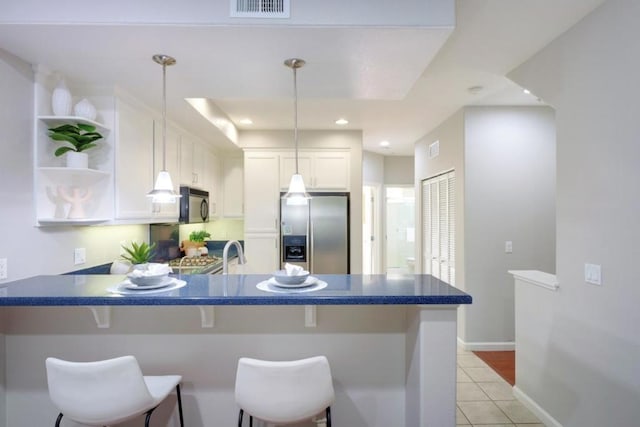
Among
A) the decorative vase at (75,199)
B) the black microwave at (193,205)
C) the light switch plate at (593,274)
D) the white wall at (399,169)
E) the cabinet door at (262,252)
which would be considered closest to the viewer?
the light switch plate at (593,274)

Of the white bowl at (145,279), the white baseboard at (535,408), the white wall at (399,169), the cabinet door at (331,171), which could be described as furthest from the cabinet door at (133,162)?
the white wall at (399,169)

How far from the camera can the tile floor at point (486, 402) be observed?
95.0 inches

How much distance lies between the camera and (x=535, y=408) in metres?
2.47

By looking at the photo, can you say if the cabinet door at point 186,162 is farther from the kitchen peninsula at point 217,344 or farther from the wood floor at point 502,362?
the wood floor at point 502,362

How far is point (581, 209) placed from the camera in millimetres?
2049

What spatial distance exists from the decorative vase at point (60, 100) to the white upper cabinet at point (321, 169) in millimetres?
2517

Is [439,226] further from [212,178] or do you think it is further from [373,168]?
[212,178]

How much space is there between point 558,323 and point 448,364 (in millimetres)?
1233

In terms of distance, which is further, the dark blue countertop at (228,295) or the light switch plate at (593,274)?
the light switch plate at (593,274)

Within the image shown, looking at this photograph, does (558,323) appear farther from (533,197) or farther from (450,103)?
(450,103)

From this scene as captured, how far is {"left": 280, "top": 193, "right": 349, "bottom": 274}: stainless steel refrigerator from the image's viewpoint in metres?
4.17

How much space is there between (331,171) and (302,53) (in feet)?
8.34

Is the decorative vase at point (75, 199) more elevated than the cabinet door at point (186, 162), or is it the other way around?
the cabinet door at point (186, 162)

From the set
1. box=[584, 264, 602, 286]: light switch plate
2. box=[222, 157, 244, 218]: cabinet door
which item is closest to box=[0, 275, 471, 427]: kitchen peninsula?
box=[584, 264, 602, 286]: light switch plate
